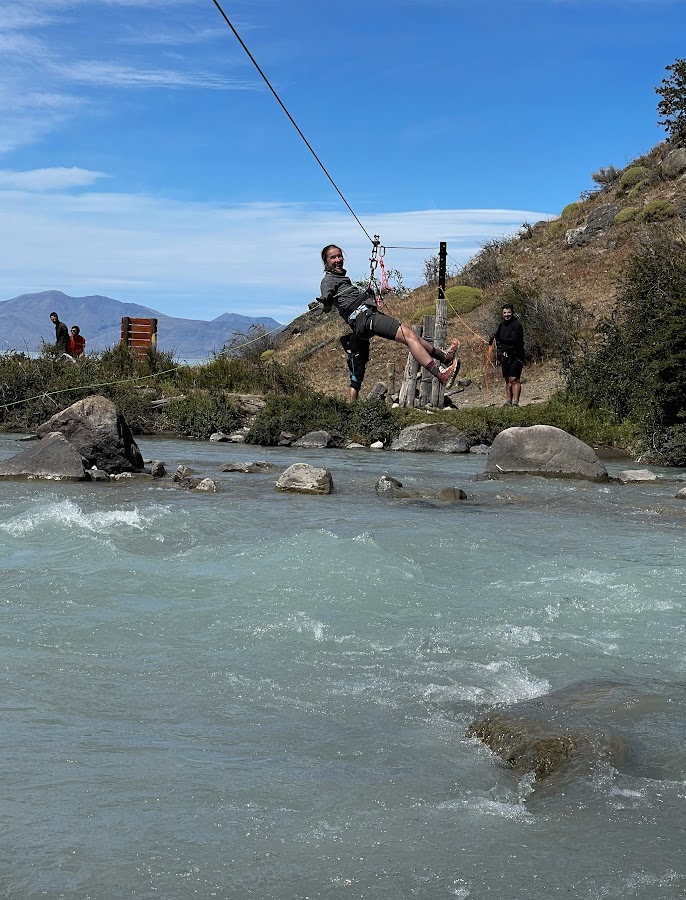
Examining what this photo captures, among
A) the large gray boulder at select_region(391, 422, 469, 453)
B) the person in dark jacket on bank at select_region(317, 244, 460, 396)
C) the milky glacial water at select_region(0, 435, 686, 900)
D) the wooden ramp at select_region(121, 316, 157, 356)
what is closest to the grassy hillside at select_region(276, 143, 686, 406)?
the wooden ramp at select_region(121, 316, 157, 356)

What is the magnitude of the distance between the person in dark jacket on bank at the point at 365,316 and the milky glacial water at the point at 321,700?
199cm

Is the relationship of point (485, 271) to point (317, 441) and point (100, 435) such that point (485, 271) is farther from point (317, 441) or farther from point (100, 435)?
point (100, 435)

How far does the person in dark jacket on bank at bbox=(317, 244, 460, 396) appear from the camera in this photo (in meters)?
11.7

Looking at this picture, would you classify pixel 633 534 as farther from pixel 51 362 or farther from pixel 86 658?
pixel 51 362

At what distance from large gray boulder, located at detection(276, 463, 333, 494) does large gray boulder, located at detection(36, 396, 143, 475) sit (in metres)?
3.13

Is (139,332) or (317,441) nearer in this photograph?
(317,441)

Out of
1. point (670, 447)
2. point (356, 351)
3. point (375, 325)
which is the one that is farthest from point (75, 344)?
point (375, 325)

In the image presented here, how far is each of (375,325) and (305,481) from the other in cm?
432

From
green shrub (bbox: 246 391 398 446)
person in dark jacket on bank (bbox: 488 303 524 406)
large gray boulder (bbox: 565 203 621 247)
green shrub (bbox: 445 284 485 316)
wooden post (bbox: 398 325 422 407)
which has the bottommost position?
green shrub (bbox: 246 391 398 446)

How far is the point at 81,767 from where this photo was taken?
5191 mm

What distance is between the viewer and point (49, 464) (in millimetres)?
16516

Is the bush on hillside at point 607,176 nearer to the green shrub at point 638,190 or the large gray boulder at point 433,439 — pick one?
the green shrub at point 638,190

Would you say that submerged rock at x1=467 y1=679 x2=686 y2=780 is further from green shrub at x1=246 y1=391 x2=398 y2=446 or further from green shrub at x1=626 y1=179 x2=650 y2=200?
green shrub at x1=626 y1=179 x2=650 y2=200

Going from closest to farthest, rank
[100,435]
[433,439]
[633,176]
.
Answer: [100,435] → [433,439] → [633,176]
